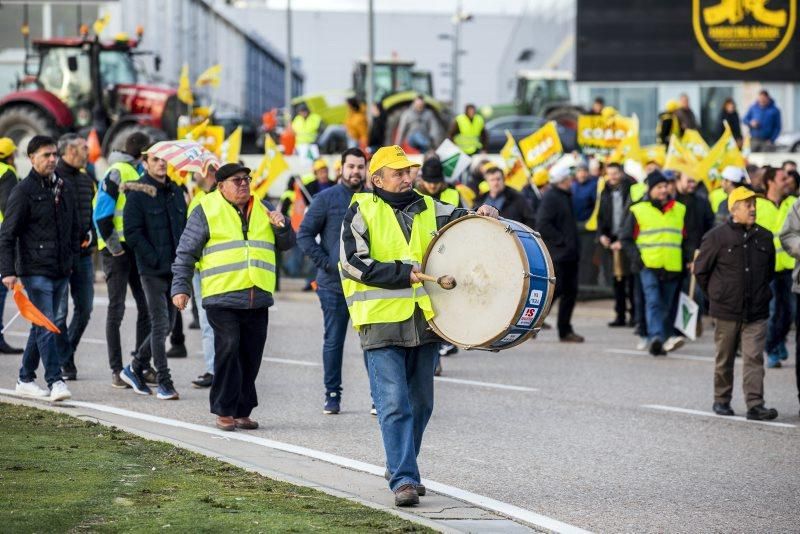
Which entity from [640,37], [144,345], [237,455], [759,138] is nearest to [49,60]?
[640,37]

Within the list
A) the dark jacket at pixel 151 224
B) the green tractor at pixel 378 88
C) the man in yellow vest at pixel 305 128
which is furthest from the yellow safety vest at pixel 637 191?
the green tractor at pixel 378 88

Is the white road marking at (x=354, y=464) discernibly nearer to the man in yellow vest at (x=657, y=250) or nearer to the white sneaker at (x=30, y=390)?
the white sneaker at (x=30, y=390)

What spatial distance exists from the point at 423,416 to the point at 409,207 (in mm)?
1098

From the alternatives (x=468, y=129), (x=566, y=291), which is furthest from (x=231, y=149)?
(x=468, y=129)

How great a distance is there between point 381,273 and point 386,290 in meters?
0.16

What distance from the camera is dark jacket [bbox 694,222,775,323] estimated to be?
39.4 feet

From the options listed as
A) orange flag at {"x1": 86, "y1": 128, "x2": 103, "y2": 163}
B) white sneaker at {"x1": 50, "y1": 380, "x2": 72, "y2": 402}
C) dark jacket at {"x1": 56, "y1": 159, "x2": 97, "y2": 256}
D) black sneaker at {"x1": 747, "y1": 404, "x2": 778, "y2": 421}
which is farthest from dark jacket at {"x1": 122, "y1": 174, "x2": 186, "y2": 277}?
orange flag at {"x1": 86, "y1": 128, "x2": 103, "y2": 163}

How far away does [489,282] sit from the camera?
8.30 m

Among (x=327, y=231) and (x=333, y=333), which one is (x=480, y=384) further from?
(x=327, y=231)

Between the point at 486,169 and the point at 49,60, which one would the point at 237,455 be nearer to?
the point at 486,169

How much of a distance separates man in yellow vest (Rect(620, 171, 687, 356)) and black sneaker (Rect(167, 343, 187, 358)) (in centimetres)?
458

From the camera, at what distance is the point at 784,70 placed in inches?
1214

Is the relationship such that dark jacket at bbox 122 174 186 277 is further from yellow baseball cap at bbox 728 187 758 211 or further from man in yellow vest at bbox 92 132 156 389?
yellow baseball cap at bbox 728 187 758 211

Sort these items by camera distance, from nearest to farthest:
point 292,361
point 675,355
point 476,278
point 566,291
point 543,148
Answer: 1. point 476,278
2. point 292,361
3. point 675,355
4. point 566,291
5. point 543,148
